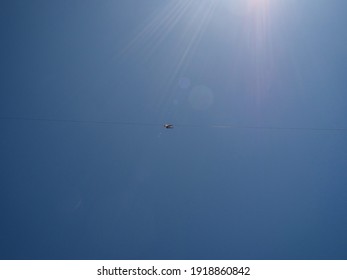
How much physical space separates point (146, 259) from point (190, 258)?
2.27ft

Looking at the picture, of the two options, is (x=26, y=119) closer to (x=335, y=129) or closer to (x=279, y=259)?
(x=279, y=259)

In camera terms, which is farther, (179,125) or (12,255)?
(179,125)

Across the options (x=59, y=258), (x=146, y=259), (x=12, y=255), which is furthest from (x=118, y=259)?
(x=12, y=255)

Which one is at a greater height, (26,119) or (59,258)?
(26,119)

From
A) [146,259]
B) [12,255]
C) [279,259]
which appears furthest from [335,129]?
[12,255]

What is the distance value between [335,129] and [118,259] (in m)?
4.14

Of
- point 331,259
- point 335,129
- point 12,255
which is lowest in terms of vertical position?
point 331,259

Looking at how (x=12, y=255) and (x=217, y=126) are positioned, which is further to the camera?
(x=217, y=126)

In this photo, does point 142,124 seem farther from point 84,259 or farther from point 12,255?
point 12,255

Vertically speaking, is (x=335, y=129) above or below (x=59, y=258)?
above

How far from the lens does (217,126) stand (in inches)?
183

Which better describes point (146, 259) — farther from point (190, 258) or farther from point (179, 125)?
point (179, 125)

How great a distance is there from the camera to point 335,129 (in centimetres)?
474

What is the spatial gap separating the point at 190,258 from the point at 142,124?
7.43 ft
